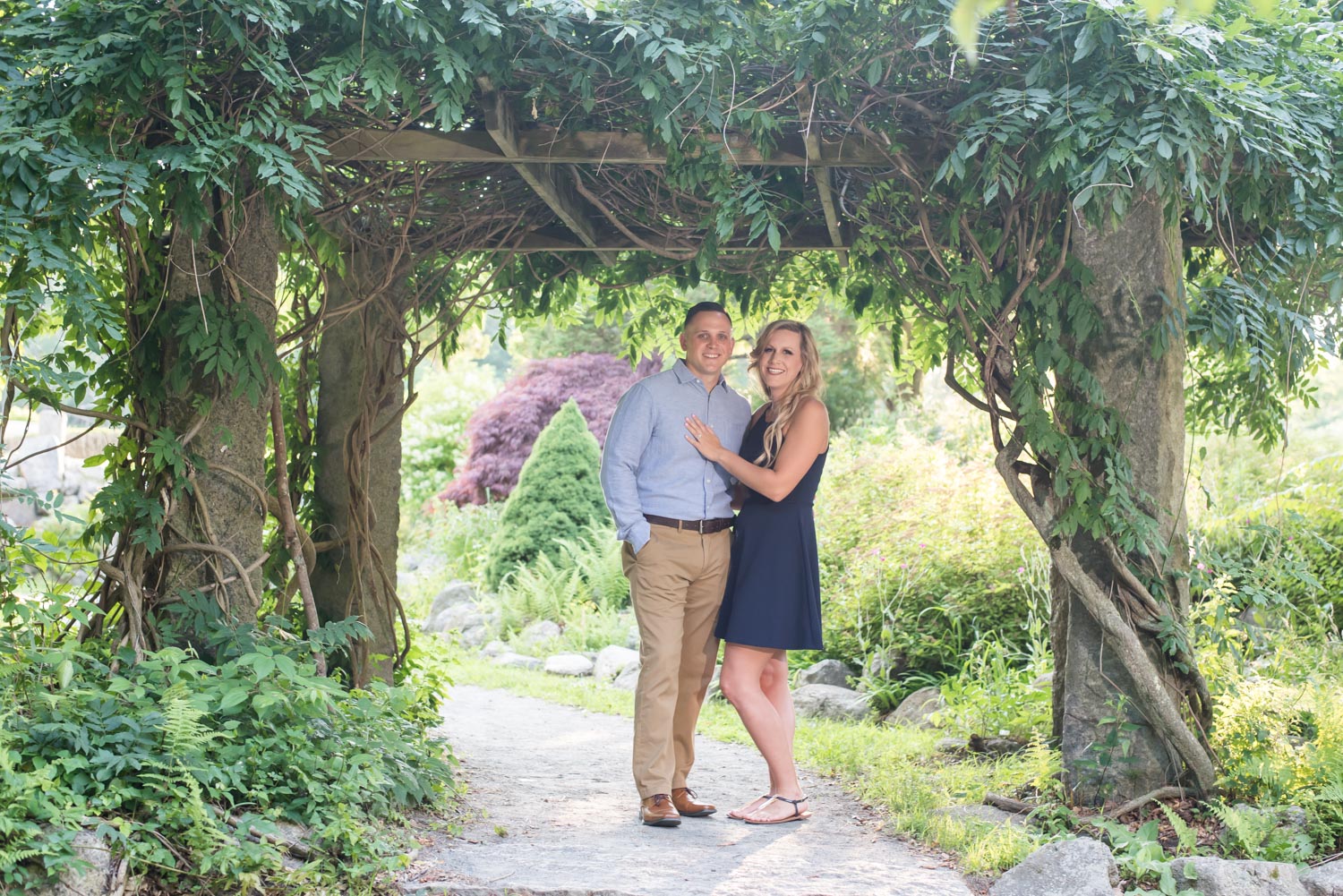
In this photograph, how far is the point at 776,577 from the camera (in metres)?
→ 4.35

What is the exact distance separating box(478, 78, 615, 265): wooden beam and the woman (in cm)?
111

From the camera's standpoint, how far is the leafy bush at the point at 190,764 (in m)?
3.02

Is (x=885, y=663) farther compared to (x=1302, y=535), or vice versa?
(x=885, y=663)

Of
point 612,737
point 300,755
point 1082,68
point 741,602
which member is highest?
point 1082,68

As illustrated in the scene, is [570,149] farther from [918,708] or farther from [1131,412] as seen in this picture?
[918,708]

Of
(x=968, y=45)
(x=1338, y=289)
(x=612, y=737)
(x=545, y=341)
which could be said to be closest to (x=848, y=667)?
(x=612, y=737)

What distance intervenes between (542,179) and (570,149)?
1.07 ft

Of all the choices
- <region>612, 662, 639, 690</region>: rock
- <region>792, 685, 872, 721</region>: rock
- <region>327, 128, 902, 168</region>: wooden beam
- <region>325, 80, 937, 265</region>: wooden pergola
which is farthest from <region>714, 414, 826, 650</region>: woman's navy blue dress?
<region>612, 662, 639, 690</region>: rock

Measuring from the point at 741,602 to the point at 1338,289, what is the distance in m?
2.46

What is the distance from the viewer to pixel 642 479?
4414mm

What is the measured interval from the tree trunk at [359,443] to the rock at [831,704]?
118 inches

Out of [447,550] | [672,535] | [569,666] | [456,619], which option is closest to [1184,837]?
[672,535]

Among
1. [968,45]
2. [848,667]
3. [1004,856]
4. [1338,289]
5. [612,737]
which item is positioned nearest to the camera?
[968,45]

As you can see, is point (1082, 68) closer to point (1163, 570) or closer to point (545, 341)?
point (1163, 570)
